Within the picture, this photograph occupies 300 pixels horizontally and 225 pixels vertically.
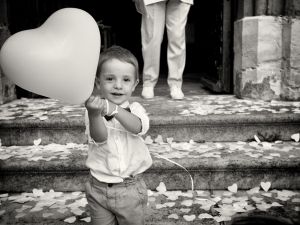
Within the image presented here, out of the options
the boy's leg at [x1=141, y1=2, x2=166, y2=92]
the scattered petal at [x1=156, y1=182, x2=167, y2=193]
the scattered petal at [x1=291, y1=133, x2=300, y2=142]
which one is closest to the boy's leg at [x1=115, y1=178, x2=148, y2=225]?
the scattered petal at [x1=156, y1=182, x2=167, y2=193]

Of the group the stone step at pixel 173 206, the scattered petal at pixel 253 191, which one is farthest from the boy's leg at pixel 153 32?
the scattered petal at pixel 253 191

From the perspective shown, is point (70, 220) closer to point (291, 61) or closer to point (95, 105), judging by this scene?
point (95, 105)

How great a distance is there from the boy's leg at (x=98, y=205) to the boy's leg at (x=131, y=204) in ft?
0.17

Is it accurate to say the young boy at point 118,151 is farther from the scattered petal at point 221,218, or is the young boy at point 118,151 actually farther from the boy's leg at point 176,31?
the boy's leg at point 176,31

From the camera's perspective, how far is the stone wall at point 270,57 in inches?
148

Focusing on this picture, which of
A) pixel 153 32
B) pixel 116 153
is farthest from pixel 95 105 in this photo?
pixel 153 32

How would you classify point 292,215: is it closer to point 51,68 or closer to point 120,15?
point 51,68

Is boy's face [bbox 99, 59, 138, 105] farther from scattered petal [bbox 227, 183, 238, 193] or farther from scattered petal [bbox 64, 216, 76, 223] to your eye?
scattered petal [bbox 227, 183, 238, 193]

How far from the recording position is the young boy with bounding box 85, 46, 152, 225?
1507 mm

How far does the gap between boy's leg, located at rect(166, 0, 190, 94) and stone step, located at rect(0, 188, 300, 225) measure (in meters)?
1.79

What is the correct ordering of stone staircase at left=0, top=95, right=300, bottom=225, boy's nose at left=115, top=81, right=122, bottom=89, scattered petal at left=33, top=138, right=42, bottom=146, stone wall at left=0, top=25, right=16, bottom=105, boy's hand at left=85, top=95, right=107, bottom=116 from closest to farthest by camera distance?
1. boy's hand at left=85, top=95, right=107, bottom=116
2. boy's nose at left=115, top=81, right=122, bottom=89
3. stone staircase at left=0, top=95, right=300, bottom=225
4. scattered petal at left=33, top=138, right=42, bottom=146
5. stone wall at left=0, top=25, right=16, bottom=105

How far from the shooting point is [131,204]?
5.31 feet

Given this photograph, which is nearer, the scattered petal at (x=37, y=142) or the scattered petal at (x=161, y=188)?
the scattered petal at (x=161, y=188)

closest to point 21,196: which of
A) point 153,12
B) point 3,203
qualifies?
point 3,203
